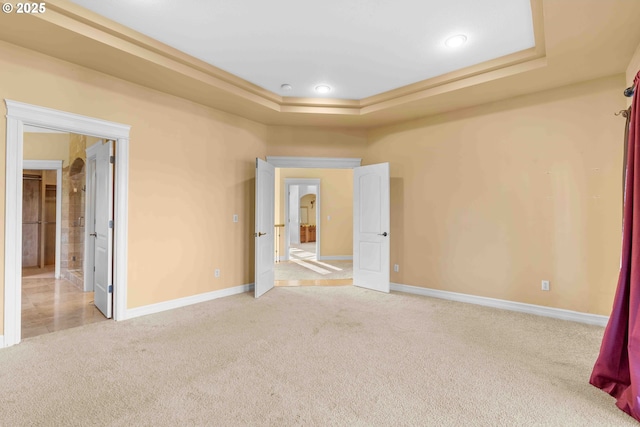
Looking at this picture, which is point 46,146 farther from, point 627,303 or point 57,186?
point 627,303

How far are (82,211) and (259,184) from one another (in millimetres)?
3568

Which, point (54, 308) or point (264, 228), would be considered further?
point (264, 228)

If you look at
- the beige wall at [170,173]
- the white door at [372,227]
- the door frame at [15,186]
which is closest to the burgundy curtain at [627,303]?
the white door at [372,227]

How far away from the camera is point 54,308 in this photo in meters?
3.84

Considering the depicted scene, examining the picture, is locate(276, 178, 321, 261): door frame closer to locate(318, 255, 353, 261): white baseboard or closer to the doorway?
locate(318, 255, 353, 261): white baseboard

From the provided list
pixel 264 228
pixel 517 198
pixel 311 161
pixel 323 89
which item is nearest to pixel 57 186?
pixel 264 228

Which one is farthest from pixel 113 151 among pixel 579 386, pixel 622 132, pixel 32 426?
pixel 622 132

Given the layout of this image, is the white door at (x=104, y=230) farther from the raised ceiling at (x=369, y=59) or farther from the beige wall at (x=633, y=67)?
the beige wall at (x=633, y=67)

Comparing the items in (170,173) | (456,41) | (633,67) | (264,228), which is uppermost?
(456,41)

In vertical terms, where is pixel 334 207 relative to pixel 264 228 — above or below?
above

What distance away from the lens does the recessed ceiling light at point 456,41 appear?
9.37 feet

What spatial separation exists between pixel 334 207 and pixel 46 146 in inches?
242

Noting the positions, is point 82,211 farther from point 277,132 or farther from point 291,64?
point 291,64

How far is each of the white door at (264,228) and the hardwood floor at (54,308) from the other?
1906mm
